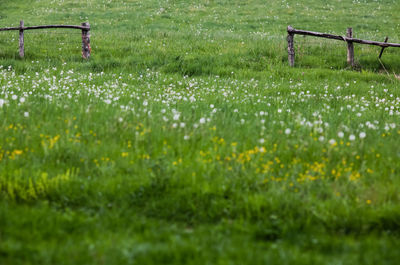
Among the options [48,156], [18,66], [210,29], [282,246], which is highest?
[210,29]

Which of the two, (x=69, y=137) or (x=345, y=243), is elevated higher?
(x=69, y=137)

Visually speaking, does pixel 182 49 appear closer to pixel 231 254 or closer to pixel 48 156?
pixel 48 156

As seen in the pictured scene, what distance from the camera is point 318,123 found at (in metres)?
7.18

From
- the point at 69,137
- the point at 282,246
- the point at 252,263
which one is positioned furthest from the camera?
the point at 69,137

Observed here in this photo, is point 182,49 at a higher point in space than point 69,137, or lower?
higher

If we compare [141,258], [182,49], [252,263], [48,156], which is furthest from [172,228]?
[182,49]

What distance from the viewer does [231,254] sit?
11.8 ft

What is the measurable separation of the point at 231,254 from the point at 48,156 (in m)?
3.38

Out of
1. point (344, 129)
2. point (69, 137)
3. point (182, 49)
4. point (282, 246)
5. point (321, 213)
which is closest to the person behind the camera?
point (282, 246)

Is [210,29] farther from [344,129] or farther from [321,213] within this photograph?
[321,213]

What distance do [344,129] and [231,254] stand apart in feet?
13.7

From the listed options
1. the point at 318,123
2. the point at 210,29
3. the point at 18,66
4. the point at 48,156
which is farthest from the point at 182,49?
the point at 48,156

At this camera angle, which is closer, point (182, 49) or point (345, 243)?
point (345, 243)

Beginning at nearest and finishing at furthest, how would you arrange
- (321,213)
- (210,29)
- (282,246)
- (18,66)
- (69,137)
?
(282,246), (321,213), (69,137), (18,66), (210,29)
